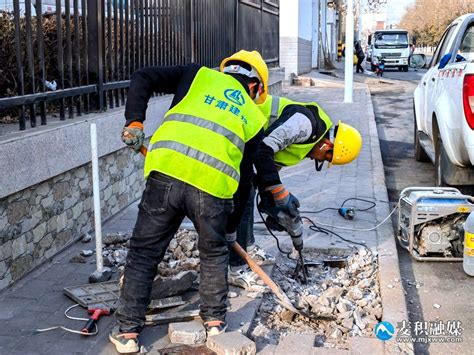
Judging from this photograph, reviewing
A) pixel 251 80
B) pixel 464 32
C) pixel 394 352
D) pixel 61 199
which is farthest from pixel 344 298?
pixel 464 32

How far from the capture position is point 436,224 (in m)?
5.52

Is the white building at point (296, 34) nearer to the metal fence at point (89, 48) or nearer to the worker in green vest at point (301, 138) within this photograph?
the metal fence at point (89, 48)

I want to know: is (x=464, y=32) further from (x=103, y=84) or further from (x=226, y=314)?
(x=226, y=314)

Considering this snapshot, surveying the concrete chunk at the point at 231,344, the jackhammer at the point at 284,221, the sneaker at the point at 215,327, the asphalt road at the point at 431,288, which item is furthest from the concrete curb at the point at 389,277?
the sneaker at the point at 215,327

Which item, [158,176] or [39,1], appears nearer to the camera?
[158,176]

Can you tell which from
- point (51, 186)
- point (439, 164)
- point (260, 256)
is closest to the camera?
point (51, 186)

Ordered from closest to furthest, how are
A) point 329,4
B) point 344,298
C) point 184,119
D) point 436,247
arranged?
point 184,119, point 344,298, point 436,247, point 329,4

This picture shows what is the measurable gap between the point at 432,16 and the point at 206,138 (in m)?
83.3

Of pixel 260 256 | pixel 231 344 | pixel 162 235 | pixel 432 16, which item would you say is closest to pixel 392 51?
pixel 260 256

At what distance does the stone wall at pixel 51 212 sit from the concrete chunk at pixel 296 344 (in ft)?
6.63

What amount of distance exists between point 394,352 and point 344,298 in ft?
2.90

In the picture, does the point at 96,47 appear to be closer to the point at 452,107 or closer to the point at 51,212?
the point at 51,212

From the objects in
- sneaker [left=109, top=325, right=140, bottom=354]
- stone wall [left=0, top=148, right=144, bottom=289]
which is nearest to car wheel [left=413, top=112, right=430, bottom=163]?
stone wall [left=0, top=148, right=144, bottom=289]

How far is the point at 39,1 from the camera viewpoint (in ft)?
16.6
